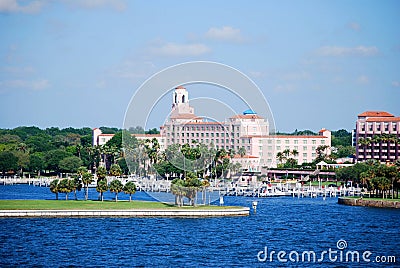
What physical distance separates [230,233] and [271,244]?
215 inches

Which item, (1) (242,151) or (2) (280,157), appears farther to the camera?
(2) (280,157)

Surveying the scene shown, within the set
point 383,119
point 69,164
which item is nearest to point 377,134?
point 383,119

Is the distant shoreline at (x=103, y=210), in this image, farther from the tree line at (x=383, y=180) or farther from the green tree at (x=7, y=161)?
the green tree at (x=7, y=161)

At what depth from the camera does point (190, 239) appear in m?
67.5

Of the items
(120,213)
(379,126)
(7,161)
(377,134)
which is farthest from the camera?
(379,126)

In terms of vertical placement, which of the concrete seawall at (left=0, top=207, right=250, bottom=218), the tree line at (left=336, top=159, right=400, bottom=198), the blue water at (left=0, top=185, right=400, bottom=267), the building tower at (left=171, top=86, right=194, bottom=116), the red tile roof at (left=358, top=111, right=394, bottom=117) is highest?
the building tower at (left=171, top=86, right=194, bottom=116)

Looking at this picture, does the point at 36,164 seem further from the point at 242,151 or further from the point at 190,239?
the point at 190,239

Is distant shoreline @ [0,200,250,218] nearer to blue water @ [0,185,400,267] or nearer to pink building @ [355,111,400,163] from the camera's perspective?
blue water @ [0,185,400,267]

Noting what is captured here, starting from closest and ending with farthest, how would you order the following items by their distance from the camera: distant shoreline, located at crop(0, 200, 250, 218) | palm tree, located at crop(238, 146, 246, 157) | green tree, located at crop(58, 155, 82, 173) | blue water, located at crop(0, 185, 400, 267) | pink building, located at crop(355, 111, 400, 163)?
blue water, located at crop(0, 185, 400, 267), distant shoreline, located at crop(0, 200, 250, 218), pink building, located at crop(355, 111, 400, 163), green tree, located at crop(58, 155, 82, 173), palm tree, located at crop(238, 146, 246, 157)

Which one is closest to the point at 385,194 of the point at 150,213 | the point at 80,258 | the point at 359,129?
the point at 150,213

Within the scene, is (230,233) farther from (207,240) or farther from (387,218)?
(387,218)

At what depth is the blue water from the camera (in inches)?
2266

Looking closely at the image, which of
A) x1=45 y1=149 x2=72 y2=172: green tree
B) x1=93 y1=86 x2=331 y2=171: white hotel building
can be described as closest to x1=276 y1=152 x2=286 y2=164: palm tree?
x1=93 y1=86 x2=331 y2=171: white hotel building

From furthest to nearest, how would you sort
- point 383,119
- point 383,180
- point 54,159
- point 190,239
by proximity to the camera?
1. point 383,119
2. point 54,159
3. point 383,180
4. point 190,239
